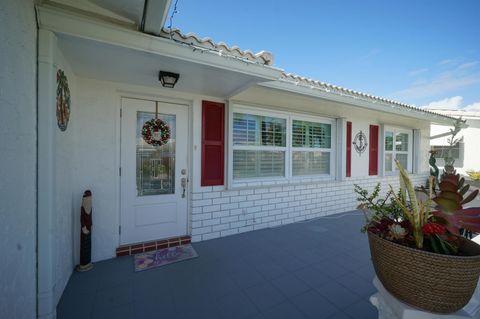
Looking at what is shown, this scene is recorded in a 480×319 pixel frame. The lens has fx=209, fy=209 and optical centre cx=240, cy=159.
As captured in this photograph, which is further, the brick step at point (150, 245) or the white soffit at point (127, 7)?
the brick step at point (150, 245)

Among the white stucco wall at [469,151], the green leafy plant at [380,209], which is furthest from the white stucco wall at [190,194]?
the white stucco wall at [469,151]

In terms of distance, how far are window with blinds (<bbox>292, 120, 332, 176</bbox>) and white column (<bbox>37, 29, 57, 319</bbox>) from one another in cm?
396

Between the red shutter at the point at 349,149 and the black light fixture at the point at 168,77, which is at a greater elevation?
the black light fixture at the point at 168,77

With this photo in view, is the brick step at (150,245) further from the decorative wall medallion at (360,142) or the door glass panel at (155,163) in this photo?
the decorative wall medallion at (360,142)

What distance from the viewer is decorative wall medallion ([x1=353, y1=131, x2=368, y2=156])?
5480 millimetres

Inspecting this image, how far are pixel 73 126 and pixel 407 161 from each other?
8.89 metres

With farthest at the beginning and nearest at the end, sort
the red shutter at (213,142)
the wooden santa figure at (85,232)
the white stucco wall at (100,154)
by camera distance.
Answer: the red shutter at (213,142) → the white stucco wall at (100,154) → the wooden santa figure at (85,232)

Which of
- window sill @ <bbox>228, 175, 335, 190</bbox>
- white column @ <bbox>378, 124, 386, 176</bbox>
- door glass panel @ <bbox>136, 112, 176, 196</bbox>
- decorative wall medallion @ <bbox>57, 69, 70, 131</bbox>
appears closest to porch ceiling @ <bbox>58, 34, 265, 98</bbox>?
decorative wall medallion @ <bbox>57, 69, 70, 131</bbox>

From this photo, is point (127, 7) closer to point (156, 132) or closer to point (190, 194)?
point (156, 132)

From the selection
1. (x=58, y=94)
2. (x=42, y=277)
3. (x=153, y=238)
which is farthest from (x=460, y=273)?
(x=153, y=238)

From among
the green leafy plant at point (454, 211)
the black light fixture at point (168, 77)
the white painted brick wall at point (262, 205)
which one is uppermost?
the black light fixture at point (168, 77)

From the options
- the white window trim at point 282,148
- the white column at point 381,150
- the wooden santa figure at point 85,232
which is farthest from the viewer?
the white column at point 381,150

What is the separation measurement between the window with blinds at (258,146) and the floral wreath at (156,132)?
4.02 ft

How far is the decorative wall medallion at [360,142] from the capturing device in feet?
18.0
